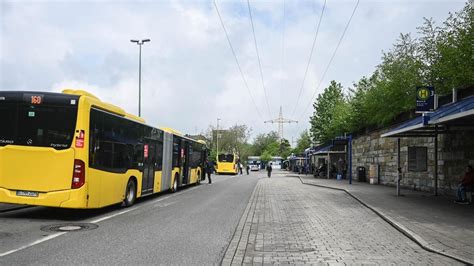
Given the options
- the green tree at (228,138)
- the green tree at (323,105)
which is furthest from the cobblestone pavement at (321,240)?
the green tree at (228,138)

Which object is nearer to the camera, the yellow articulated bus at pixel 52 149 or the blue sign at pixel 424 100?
the yellow articulated bus at pixel 52 149

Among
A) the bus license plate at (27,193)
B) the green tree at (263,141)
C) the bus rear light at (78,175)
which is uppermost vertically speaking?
the green tree at (263,141)

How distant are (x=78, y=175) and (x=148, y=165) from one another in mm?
6258

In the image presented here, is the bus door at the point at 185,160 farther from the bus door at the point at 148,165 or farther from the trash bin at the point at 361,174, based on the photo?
the trash bin at the point at 361,174

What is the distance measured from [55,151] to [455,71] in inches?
527

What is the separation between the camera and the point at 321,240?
30.6 feet

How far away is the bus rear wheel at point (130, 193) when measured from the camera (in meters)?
14.9

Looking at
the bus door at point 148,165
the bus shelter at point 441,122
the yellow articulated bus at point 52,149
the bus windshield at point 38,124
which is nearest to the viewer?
the yellow articulated bus at point 52,149

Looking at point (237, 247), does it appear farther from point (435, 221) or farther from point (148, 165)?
point (148, 165)

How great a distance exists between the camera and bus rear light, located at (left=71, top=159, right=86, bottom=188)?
11.3m

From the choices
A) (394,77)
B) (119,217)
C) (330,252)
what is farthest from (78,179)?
(394,77)

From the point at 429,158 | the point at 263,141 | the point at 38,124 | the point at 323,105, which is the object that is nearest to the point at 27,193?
the point at 38,124

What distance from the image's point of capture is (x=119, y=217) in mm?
12500

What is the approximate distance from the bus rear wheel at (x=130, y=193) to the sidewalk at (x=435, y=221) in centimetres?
765
